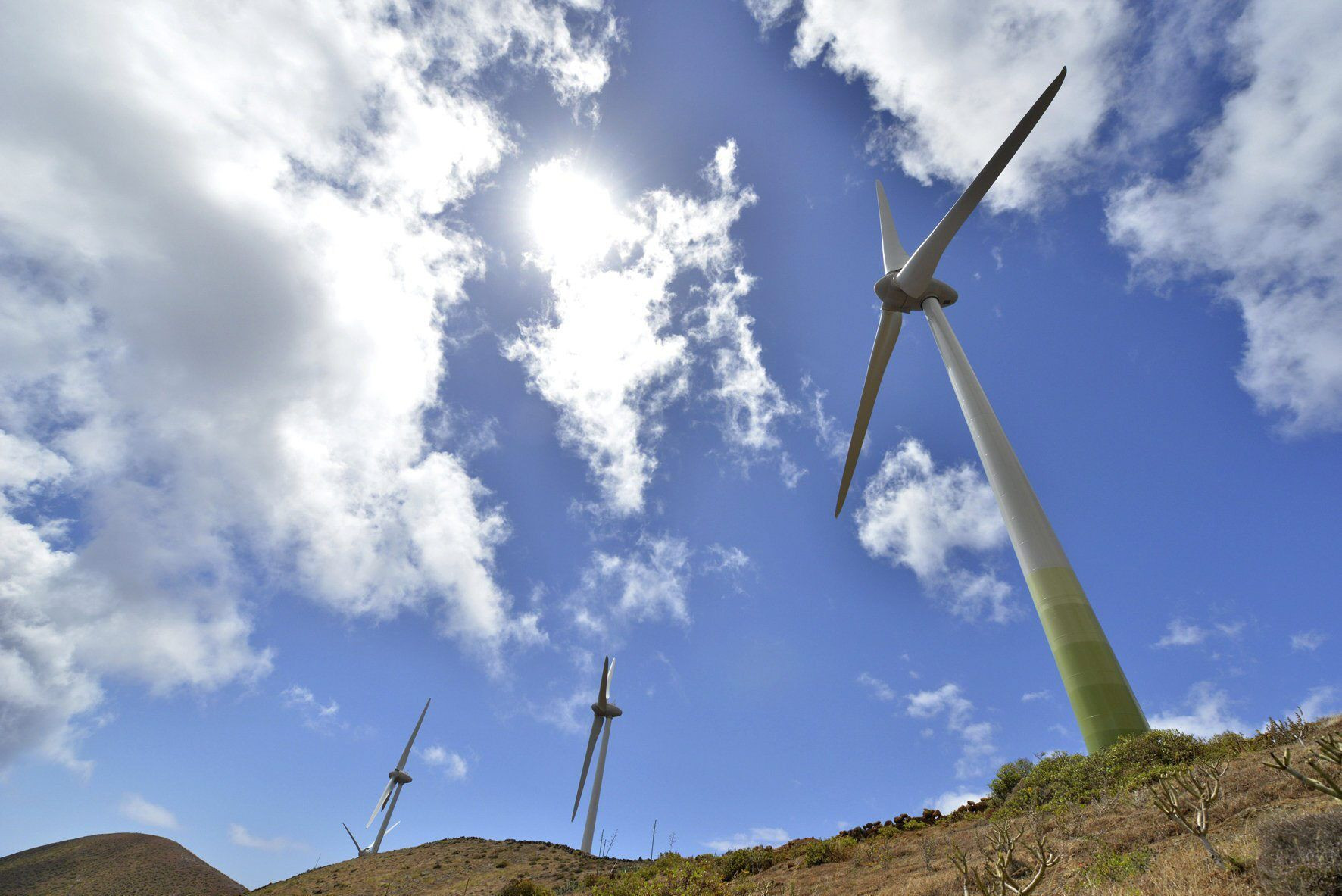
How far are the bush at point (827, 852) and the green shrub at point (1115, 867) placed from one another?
1255cm

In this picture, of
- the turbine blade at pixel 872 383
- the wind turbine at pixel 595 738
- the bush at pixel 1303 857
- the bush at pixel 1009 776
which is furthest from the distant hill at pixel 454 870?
the bush at pixel 1303 857

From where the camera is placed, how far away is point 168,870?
362ft

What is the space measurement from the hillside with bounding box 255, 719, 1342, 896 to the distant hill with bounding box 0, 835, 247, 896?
124285 millimetres

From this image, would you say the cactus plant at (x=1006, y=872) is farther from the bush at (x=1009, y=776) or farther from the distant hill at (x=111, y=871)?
the distant hill at (x=111, y=871)

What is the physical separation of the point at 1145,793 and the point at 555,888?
3674cm

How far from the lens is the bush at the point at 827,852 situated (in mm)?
22906

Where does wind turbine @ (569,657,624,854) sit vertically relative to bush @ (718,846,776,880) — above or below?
above

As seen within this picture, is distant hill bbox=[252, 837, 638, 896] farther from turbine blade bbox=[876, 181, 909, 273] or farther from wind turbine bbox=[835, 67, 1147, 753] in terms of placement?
turbine blade bbox=[876, 181, 909, 273]

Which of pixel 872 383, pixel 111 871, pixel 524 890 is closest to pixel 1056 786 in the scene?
pixel 872 383

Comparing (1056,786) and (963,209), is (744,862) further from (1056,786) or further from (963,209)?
(963,209)

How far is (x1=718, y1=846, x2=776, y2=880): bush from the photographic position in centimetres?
2484

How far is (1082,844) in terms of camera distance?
1401 centimetres

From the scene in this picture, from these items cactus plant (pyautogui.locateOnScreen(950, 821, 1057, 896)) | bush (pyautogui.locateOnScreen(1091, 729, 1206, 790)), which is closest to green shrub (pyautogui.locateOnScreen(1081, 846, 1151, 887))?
cactus plant (pyautogui.locateOnScreen(950, 821, 1057, 896))

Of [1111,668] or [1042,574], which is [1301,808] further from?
[1042,574]
